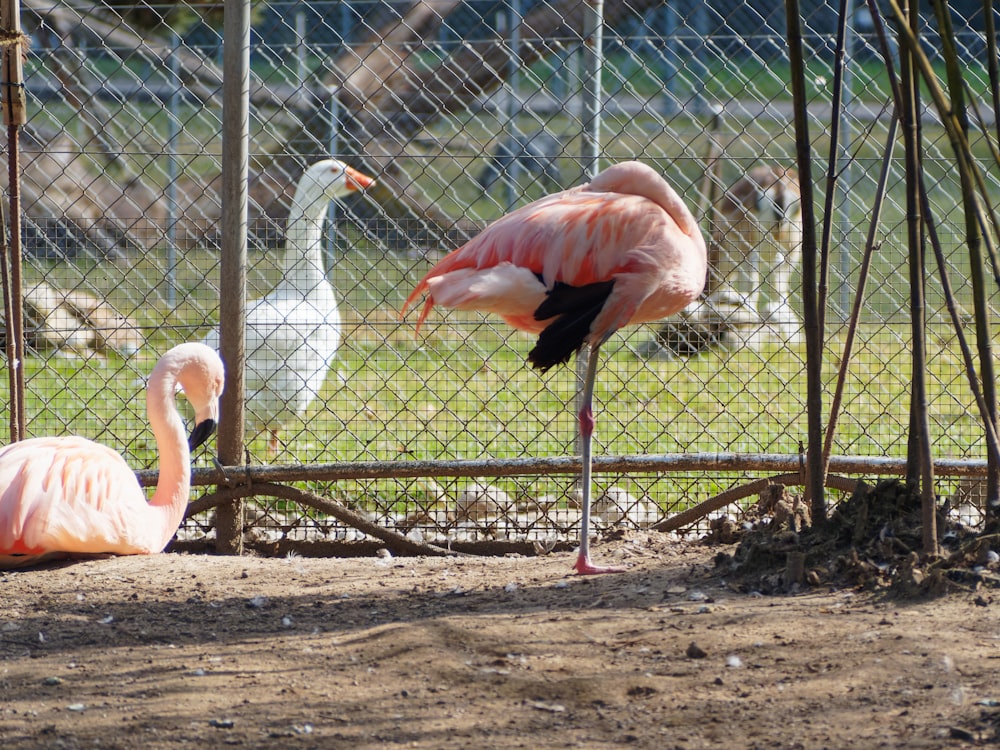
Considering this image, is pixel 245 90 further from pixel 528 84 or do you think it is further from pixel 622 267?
pixel 528 84

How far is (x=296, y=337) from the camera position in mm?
4934

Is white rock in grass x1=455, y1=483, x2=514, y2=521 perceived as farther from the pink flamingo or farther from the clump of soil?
the clump of soil

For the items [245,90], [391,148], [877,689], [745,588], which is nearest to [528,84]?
[391,148]

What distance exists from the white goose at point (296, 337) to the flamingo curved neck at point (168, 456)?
35.4 inches

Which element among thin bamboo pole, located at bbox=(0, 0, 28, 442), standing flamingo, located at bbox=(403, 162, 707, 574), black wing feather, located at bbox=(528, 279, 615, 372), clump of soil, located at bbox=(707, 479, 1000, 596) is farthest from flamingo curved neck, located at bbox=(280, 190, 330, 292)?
clump of soil, located at bbox=(707, 479, 1000, 596)

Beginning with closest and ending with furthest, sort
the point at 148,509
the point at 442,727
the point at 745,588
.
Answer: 1. the point at 442,727
2. the point at 745,588
3. the point at 148,509

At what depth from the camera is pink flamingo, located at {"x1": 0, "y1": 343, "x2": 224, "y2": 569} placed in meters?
3.31

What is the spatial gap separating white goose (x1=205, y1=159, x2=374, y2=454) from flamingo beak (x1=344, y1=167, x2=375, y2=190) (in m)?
0.02

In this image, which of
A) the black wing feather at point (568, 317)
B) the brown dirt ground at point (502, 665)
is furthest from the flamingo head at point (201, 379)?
the black wing feather at point (568, 317)

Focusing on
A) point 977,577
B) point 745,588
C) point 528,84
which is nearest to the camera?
point 977,577

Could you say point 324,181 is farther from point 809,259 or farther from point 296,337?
point 809,259

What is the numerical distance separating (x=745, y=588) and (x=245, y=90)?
7.44 feet

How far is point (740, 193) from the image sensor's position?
9.46 m

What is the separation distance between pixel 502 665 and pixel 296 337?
2794 mm
